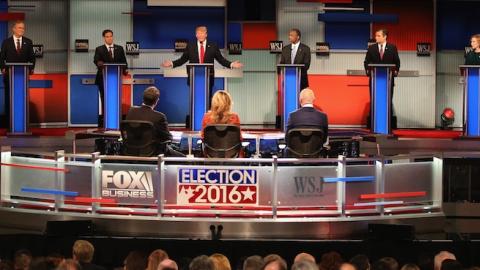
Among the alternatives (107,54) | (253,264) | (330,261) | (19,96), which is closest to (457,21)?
(107,54)

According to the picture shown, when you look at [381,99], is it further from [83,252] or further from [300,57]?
[83,252]

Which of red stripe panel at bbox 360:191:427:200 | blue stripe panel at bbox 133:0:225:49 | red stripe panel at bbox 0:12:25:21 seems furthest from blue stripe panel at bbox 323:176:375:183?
red stripe panel at bbox 0:12:25:21

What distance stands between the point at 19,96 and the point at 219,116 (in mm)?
4021

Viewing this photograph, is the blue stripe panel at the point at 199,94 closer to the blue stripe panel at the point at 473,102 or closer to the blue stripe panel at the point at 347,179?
the blue stripe panel at the point at 473,102

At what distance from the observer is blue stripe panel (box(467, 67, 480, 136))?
1041 centimetres

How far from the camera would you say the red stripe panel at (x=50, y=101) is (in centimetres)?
1348

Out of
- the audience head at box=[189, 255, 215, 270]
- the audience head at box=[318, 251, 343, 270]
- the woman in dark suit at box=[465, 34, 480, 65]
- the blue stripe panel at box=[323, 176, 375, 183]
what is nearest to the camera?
the audience head at box=[189, 255, 215, 270]

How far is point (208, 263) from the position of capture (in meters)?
5.14

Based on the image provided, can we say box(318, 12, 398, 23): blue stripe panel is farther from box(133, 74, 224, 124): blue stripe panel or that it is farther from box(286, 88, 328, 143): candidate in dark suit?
box(286, 88, 328, 143): candidate in dark suit

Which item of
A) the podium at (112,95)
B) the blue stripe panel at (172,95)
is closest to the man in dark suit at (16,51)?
the podium at (112,95)

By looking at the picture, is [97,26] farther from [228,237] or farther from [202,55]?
[228,237]

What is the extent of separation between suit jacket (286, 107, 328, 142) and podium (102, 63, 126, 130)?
3.50 m

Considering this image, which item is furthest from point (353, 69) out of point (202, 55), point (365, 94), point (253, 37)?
point (202, 55)

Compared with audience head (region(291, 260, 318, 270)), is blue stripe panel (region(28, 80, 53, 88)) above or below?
above
